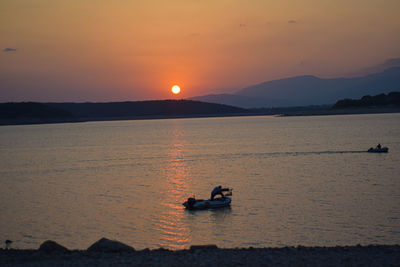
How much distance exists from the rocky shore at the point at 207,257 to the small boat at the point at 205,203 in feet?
36.2

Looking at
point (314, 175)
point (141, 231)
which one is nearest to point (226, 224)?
point (141, 231)

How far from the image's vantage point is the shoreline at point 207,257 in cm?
1149

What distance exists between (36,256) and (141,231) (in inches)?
294

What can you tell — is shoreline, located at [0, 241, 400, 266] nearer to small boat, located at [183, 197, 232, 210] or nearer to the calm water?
the calm water

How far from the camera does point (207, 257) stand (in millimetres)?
12117

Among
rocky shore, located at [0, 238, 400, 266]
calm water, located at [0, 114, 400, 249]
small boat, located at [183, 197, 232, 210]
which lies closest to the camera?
rocky shore, located at [0, 238, 400, 266]

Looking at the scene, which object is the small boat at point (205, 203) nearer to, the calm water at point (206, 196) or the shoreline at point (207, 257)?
the calm water at point (206, 196)

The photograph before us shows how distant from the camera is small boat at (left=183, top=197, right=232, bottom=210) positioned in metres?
24.8

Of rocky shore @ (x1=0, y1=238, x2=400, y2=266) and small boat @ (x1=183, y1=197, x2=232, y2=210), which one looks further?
small boat @ (x1=183, y1=197, x2=232, y2=210)

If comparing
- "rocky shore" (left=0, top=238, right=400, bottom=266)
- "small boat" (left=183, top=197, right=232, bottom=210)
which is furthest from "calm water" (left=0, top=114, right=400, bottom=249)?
"rocky shore" (left=0, top=238, right=400, bottom=266)

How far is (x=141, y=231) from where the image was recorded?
20016 mm

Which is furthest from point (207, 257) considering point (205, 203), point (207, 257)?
point (205, 203)

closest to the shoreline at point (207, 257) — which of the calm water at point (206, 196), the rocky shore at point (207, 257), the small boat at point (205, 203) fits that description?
the rocky shore at point (207, 257)

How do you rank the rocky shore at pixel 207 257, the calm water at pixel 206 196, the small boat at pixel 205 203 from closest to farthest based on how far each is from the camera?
the rocky shore at pixel 207 257 → the calm water at pixel 206 196 → the small boat at pixel 205 203
